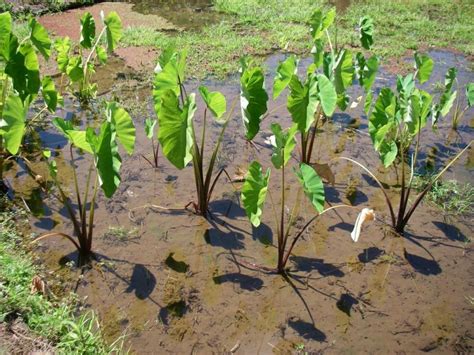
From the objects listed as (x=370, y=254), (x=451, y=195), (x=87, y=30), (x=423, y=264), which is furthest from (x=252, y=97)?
(x=87, y=30)

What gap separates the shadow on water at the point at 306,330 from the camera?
264 cm

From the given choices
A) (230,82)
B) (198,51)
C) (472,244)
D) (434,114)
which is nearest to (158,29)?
(198,51)

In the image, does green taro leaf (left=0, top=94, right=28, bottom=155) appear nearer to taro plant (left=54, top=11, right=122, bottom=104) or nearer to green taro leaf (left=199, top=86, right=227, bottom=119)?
green taro leaf (left=199, top=86, right=227, bottom=119)

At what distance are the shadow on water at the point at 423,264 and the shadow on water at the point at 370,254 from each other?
188 mm

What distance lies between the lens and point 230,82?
18.3ft

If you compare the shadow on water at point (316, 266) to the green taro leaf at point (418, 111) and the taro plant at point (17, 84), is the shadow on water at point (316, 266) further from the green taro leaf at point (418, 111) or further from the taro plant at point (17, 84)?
the taro plant at point (17, 84)

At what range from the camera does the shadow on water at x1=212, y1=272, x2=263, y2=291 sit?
2.94 meters

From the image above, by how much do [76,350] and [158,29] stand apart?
5.75 metres

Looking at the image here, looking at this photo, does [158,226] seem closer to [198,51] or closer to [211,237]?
[211,237]

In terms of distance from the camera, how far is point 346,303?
2.87 m

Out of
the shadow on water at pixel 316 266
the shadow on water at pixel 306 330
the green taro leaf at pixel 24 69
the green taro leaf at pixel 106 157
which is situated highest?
the green taro leaf at pixel 24 69

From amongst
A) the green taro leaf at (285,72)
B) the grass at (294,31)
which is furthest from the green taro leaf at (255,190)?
the grass at (294,31)

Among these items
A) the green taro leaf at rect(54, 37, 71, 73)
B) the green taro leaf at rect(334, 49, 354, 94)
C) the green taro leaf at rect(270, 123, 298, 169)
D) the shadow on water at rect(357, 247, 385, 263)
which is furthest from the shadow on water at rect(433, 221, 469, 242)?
the green taro leaf at rect(54, 37, 71, 73)

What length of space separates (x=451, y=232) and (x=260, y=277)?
1.53m
